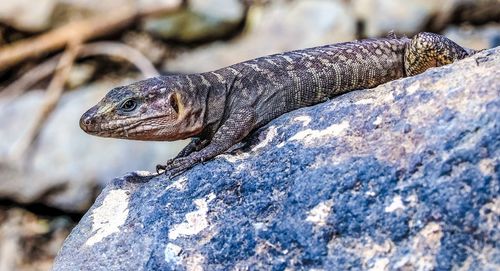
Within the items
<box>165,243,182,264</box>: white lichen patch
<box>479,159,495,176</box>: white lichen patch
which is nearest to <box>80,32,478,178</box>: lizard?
<box>165,243,182,264</box>: white lichen patch

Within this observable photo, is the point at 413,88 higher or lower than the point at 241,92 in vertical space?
lower

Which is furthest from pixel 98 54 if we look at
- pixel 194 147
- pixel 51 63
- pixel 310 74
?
pixel 310 74

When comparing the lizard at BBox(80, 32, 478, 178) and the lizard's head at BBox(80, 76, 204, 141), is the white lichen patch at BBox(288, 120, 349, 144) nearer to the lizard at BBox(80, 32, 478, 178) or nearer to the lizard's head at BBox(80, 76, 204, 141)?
the lizard at BBox(80, 32, 478, 178)

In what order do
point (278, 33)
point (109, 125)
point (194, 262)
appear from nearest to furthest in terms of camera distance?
point (194, 262) → point (109, 125) → point (278, 33)

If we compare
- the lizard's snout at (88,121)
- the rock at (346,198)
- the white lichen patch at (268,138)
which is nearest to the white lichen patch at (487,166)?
the rock at (346,198)

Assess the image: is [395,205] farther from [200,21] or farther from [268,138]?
[200,21]

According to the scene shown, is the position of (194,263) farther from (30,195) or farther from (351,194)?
(30,195)
